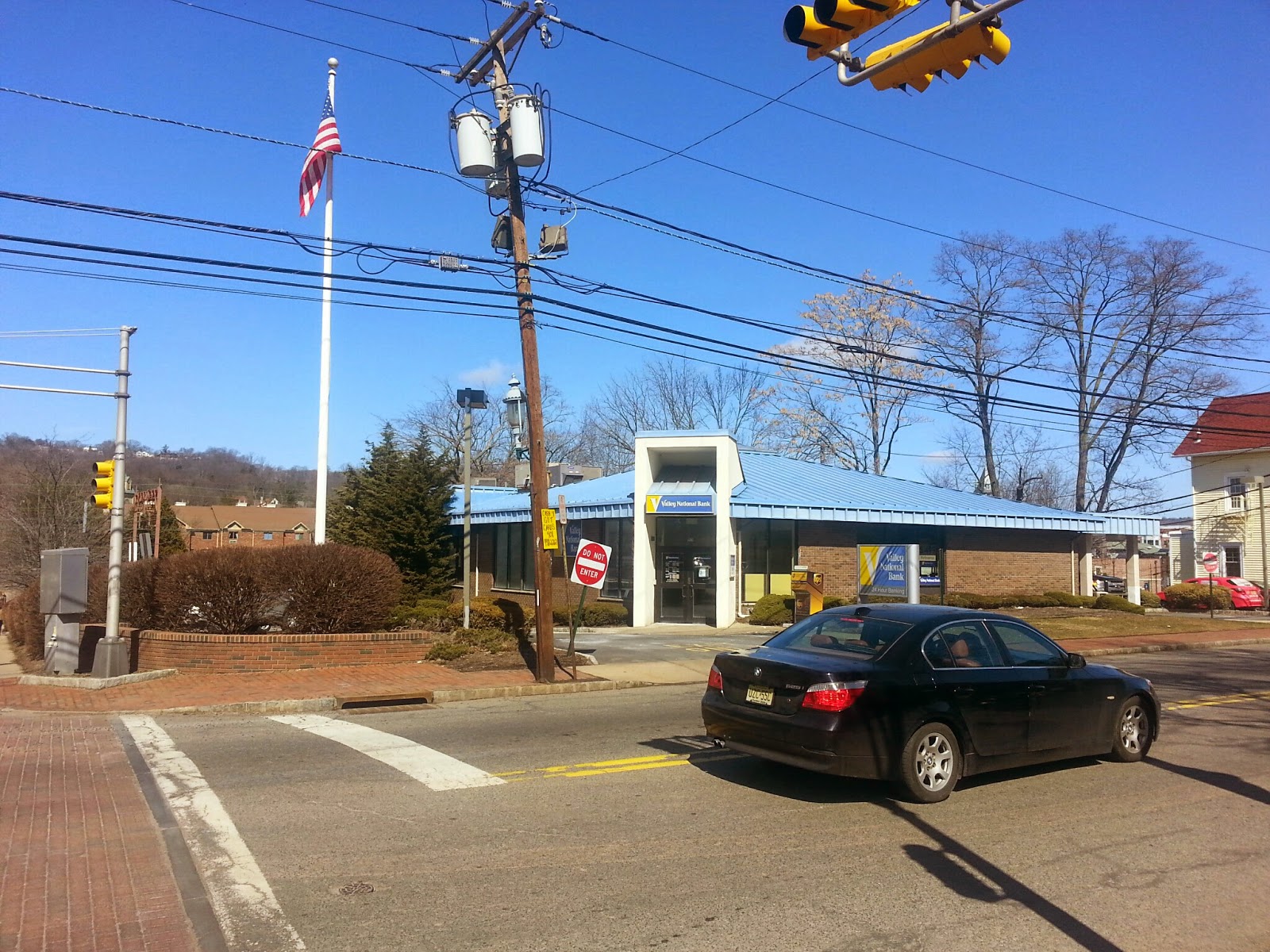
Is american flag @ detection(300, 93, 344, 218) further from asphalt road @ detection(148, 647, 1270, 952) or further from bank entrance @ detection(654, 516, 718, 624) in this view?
asphalt road @ detection(148, 647, 1270, 952)

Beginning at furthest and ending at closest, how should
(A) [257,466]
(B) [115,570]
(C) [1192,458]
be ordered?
(A) [257,466] < (C) [1192,458] < (B) [115,570]

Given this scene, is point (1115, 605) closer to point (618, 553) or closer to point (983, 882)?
point (618, 553)

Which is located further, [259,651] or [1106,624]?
[1106,624]

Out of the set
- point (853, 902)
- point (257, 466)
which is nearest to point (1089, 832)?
point (853, 902)

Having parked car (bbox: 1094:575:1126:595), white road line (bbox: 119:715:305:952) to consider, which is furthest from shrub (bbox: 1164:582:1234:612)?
white road line (bbox: 119:715:305:952)

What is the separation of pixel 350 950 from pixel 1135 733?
770 cm

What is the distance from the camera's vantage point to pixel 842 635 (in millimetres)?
8164

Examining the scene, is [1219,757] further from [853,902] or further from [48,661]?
[48,661]

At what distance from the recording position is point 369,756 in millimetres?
9242

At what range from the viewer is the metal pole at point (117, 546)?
1419cm

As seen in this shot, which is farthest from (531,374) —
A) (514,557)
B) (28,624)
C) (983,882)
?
(514,557)

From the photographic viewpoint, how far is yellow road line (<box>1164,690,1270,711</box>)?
1291cm

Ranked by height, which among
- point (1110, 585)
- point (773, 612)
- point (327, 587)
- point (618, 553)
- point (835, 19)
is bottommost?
point (1110, 585)

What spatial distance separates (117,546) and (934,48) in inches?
519
